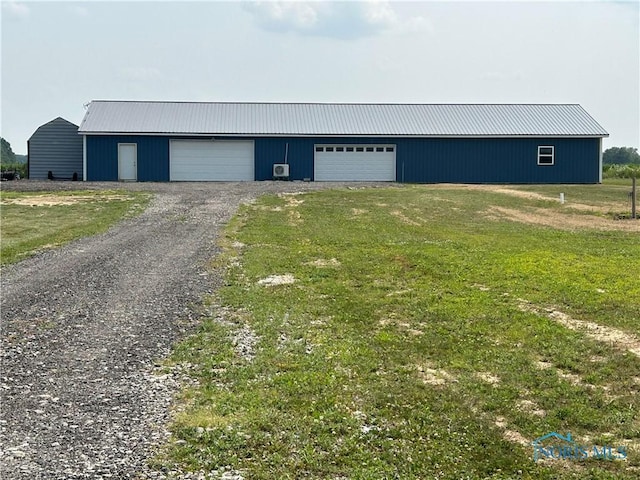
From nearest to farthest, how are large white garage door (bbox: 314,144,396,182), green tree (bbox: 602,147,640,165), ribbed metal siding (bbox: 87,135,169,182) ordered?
1. ribbed metal siding (bbox: 87,135,169,182)
2. large white garage door (bbox: 314,144,396,182)
3. green tree (bbox: 602,147,640,165)

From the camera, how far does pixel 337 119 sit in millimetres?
37938

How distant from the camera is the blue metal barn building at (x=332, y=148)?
118 ft

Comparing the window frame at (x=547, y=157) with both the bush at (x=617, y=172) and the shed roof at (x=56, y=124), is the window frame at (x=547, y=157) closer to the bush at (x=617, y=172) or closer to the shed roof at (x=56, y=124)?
the bush at (x=617, y=172)

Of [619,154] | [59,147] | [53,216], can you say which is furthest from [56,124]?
[619,154]

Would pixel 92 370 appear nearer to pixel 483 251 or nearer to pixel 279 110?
pixel 483 251

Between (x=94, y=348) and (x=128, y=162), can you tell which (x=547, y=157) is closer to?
(x=128, y=162)

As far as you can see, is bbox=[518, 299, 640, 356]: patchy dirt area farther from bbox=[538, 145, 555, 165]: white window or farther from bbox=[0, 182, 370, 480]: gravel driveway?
bbox=[538, 145, 555, 165]: white window

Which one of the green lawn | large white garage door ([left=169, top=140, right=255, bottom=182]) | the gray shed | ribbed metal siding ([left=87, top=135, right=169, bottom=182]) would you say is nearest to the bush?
large white garage door ([left=169, top=140, right=255, bottom=182])

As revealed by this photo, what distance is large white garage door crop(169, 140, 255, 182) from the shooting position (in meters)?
35.9

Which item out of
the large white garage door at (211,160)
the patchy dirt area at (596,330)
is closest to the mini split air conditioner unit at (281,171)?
the large white garage door at (211,160)

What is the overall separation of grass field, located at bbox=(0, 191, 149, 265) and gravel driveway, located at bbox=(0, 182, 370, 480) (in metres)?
1.02

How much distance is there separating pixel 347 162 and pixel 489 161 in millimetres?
6826

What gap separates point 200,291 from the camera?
11.2 m

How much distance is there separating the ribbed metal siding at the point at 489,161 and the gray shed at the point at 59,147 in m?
16.0
